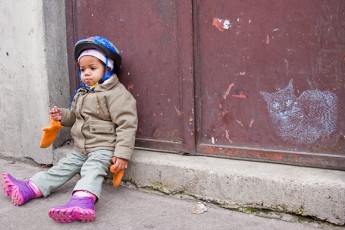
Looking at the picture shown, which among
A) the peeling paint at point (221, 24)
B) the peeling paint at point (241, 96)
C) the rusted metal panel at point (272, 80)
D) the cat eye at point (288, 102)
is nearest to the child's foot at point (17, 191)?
the rusted metal panel at point (272, 80)

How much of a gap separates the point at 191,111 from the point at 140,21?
79cm

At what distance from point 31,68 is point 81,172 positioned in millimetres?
1131

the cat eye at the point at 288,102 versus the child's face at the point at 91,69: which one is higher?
the child's face at the point at 91,69

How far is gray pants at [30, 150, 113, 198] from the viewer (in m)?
2.31

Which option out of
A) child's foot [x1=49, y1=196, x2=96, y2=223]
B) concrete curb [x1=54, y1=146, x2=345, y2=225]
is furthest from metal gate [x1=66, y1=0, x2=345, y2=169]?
child's foot [x1=49, y1=196, x2=96, y2=223]

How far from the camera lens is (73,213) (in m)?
2.07

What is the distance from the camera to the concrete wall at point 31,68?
2965mm

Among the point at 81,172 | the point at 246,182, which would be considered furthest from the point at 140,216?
the point at 246,182

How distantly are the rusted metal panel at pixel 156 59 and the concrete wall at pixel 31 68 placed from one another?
331 mm

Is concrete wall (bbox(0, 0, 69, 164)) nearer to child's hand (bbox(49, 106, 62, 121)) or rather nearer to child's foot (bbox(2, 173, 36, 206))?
child's hand (bbox(49, 106, 62, 121))

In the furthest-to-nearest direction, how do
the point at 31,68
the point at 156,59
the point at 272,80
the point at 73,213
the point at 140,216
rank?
1. the point at 31,68
2. the point at 156,59
3. the point at 272,80
4. the point at 140,216
5. the point at 73,213

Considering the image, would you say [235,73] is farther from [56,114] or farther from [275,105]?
[56,114]

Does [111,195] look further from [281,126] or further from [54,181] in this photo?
[281,126]

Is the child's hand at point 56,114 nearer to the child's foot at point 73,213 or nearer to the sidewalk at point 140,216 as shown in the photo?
the sidewalk at point 140,216
